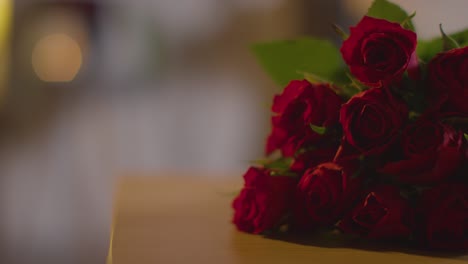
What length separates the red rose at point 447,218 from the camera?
614mm

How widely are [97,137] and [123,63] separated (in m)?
0.32

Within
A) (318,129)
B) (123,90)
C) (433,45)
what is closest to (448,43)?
(433,45)

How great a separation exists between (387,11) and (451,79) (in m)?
0.10

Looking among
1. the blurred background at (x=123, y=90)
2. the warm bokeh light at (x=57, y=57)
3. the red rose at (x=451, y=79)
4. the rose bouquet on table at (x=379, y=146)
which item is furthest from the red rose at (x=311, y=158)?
the warm bokeh light at (x=57, y=57)

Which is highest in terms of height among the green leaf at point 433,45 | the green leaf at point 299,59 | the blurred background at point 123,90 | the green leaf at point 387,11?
the green leaf at point 387,11

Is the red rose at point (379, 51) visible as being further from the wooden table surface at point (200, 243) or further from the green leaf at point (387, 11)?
the wooden table surface at point (200, 243)

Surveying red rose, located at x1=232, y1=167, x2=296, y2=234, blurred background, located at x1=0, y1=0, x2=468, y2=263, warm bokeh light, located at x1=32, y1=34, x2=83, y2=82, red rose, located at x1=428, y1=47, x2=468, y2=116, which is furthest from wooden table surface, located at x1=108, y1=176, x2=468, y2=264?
warm bokeh light, located at x1=32, y1=34, x2=83, y2=82

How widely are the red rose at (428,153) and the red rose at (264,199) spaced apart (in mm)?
94

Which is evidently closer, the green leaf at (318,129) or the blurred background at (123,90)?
the green leaf at (318,129)

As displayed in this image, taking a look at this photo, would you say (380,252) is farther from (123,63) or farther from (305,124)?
(123,63)

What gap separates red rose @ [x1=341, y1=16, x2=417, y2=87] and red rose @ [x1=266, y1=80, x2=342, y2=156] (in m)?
0.04

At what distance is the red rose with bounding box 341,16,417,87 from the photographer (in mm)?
623

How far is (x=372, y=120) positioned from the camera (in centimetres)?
63

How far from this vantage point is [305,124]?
0.67m
